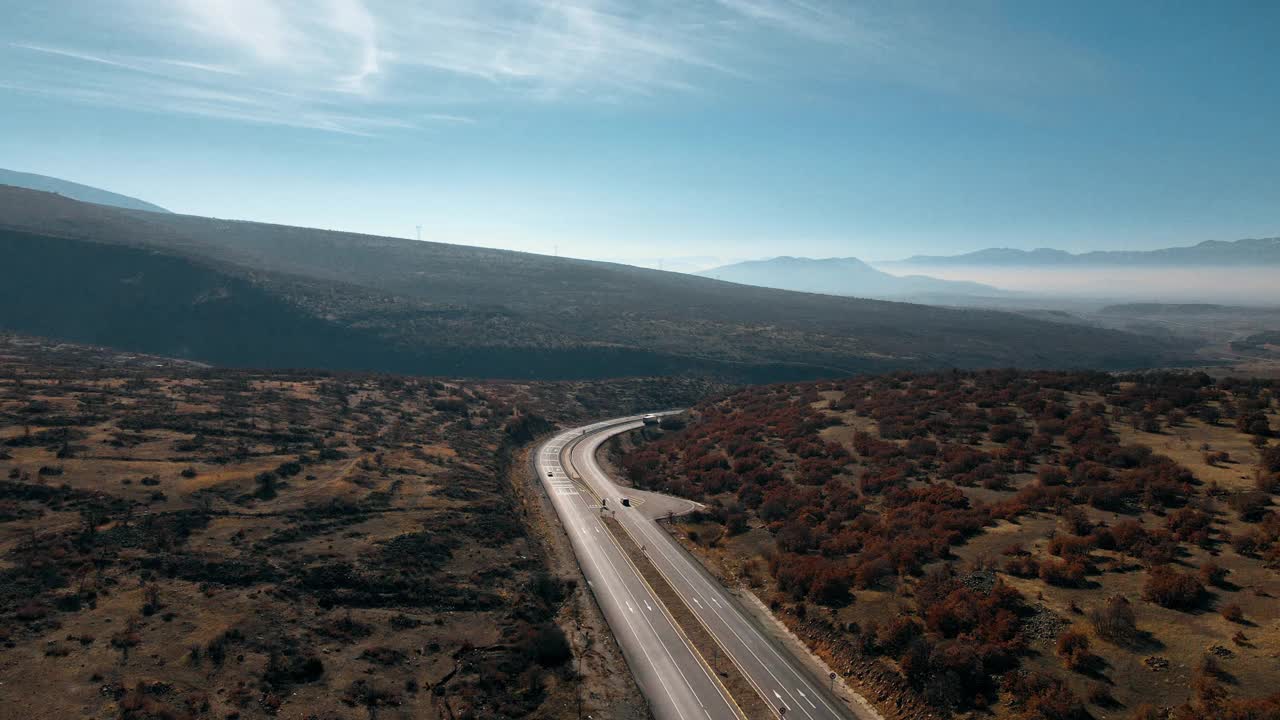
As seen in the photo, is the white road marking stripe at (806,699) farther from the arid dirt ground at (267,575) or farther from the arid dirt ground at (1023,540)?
the arid dirt ground at (267,575)

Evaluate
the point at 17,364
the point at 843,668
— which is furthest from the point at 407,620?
the point at 17,364

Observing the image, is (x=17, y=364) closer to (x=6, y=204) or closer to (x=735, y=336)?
(x=735, y=336)

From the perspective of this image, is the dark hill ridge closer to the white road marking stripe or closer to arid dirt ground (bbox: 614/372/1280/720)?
arid dirt ground (bbox: 614/372/1280/720)

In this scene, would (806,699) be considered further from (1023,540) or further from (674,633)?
(1023,540)

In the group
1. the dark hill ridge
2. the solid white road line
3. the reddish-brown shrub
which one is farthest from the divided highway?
the dark hill ridge

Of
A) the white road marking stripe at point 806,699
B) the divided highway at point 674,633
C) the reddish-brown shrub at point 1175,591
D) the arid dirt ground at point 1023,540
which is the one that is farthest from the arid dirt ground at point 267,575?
the reddish-brown shrub at point 1175,591
